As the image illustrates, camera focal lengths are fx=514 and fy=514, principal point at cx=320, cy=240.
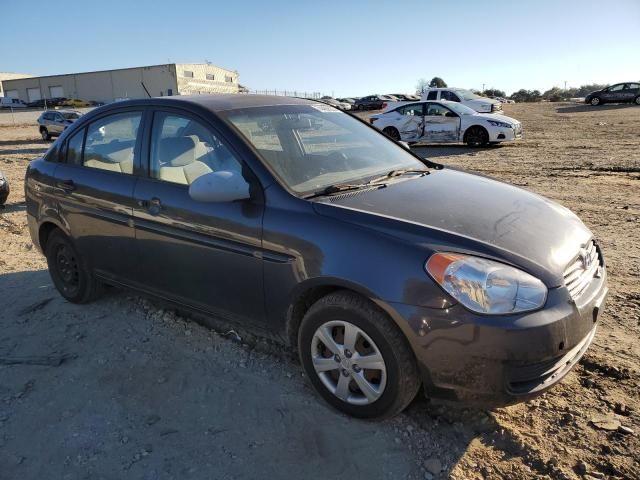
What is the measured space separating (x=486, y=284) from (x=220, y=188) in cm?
151

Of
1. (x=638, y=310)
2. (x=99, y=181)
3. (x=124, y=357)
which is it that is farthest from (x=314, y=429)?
(x=638, y=310)

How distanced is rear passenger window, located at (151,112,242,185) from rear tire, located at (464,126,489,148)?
512 inches

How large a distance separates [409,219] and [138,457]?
184cm

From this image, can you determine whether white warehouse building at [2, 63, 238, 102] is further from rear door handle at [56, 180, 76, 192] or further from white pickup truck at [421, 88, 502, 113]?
rear door handle at [56, 180, 76, 192]

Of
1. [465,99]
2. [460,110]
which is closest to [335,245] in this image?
[460,110]

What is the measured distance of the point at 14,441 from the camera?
2.78m

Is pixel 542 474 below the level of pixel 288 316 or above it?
below

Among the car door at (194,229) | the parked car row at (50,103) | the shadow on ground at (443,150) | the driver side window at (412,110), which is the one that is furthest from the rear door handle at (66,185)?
the parked car row at (50,103)

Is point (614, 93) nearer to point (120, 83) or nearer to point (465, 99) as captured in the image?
point (465, 99)

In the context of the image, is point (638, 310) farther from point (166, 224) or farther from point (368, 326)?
point (166, 224)

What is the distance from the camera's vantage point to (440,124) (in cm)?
1558

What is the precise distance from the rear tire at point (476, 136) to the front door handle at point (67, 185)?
13028 mm

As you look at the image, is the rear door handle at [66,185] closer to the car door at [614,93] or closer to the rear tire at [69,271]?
the rear tire at [69,271]

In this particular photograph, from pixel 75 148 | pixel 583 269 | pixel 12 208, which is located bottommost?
pixel 12 208
